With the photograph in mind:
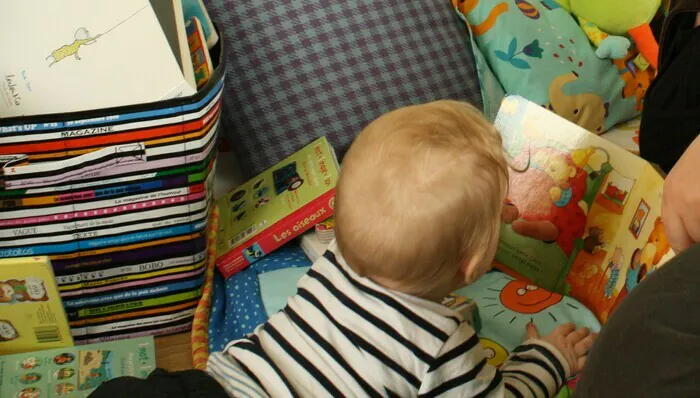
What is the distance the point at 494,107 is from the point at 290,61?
0.39 metres

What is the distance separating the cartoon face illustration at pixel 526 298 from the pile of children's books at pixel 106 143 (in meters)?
0.47

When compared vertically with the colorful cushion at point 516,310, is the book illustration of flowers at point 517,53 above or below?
above

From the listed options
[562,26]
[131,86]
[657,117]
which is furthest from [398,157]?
[562,26]

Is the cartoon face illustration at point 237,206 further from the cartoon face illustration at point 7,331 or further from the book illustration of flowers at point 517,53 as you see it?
the book illustration of flowers at point 517,53

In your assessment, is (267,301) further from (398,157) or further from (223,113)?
(398,157)

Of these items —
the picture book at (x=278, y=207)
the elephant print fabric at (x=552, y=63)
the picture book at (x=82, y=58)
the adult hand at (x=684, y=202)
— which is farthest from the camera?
the elephant print fabric at (x=552, y=63)

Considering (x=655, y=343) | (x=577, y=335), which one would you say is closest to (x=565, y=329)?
(x=577, y=335)

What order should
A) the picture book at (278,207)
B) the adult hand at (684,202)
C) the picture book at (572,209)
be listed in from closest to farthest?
the adult hand at (684,202)
the picture book at (572,209)
the picture book at (278,207)

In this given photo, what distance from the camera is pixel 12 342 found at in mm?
1063

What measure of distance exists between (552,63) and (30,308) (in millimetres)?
997

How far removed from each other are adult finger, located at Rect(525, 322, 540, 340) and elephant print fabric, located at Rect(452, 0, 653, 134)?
50 centimetres

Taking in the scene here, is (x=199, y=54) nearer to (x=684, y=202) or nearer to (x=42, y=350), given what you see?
(x=42, y=350)

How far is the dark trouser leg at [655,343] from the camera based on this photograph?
0.56 metres

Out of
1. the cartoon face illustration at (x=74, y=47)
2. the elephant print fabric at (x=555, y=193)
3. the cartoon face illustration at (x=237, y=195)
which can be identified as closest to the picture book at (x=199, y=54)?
the cartoon face illustration at (x=74, y=47)
